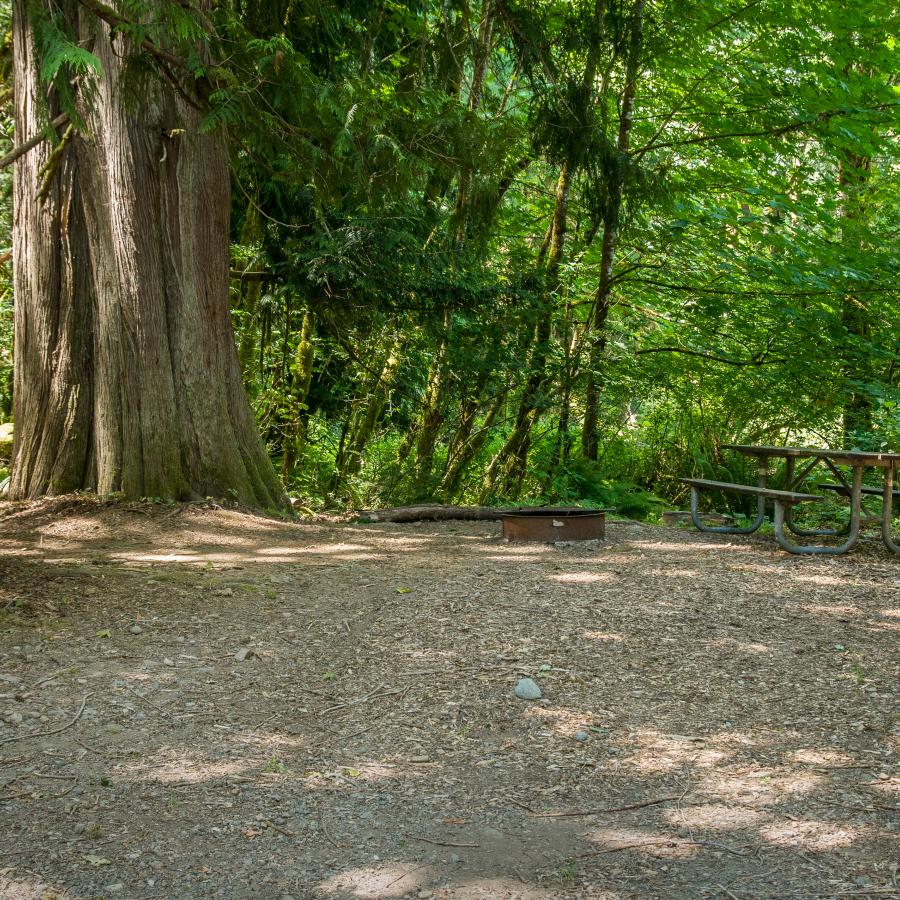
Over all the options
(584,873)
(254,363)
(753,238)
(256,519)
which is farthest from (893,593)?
(254,363)

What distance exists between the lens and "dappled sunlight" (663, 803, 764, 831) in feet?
9.36

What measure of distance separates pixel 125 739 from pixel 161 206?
4.60 meters

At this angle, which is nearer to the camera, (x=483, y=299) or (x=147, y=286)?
(x=147, y=286)

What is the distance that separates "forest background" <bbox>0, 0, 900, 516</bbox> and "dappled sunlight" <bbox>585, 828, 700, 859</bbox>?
5600 millimetres

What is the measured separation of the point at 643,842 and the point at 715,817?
0.96 ft

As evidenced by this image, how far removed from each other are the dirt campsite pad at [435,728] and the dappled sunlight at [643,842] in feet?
0.03

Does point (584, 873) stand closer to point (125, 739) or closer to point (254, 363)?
point (125, 739)

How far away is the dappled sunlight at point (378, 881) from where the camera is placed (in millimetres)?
2479

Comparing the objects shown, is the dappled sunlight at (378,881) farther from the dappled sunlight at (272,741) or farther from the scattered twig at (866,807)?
the scattered twig at (866,807)

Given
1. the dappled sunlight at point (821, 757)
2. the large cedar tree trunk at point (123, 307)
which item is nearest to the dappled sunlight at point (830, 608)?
the dappled sunlight at point (821, 757)

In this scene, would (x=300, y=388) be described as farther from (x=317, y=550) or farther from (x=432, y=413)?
(x=317, y=550)

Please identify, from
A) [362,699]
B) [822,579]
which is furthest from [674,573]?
[362,699]

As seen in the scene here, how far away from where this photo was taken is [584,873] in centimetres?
258

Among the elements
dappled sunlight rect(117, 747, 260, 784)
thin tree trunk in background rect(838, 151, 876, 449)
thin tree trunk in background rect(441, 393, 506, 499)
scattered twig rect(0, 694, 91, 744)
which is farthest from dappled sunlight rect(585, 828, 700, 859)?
thin tree trunk in background rect(838, 151, 876, 449)
